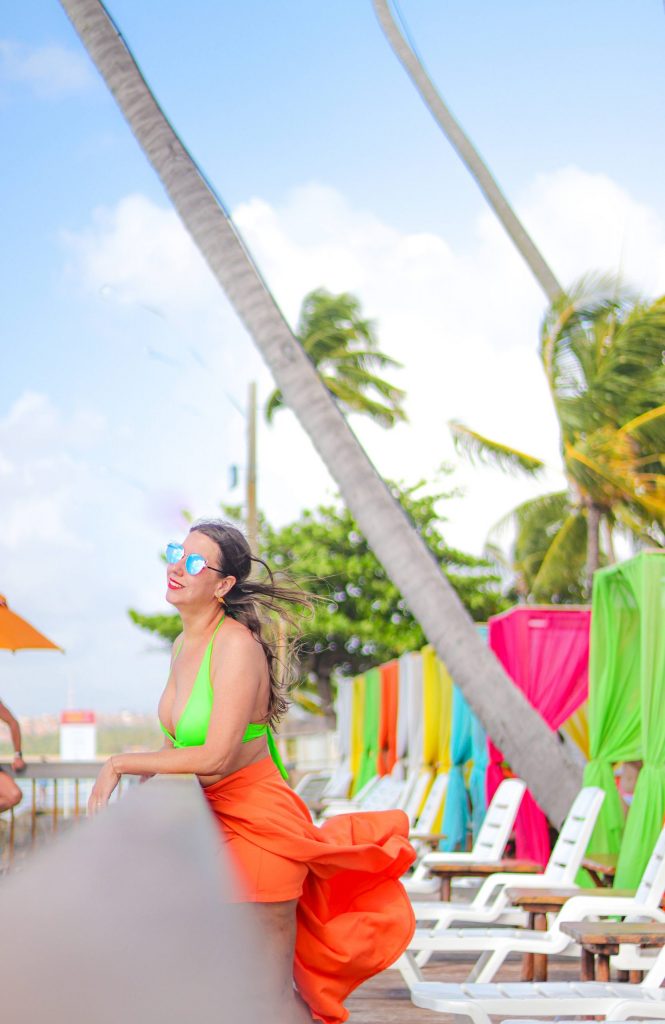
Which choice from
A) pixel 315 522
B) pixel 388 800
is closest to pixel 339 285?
pixel 315 522

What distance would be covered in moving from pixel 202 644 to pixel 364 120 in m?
27.4

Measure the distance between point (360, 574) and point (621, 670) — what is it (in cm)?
2999

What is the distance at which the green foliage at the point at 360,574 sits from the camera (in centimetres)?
3878

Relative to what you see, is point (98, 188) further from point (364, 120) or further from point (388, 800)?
point (388, 800)

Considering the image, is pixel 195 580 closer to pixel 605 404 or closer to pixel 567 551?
pixel 605 404

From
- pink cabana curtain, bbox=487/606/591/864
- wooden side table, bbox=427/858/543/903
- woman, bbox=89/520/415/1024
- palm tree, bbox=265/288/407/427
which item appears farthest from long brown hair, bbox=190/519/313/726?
palm tree, bbox=265/288/407/427

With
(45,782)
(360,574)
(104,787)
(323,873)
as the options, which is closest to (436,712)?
(45,782)

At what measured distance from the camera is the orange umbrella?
7105 mm

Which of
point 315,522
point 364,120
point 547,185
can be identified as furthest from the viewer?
point 315,522

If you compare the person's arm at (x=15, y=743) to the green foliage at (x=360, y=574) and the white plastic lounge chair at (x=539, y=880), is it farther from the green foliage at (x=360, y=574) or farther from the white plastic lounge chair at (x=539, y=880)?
the green foliage at (x=360, y=574)

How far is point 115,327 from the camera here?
111 feet

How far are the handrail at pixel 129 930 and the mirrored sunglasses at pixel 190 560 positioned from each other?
100cm

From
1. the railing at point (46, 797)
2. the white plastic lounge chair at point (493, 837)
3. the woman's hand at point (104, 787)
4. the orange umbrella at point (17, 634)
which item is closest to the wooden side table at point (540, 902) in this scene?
the white plastic lounge chair at point (493, 837)

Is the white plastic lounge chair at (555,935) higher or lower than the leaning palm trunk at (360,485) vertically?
lower
